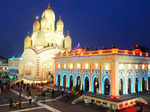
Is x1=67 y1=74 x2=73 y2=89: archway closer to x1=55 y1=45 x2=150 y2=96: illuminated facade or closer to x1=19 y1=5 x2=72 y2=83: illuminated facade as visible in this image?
x1=55 y1=45 x2=150 y2=96: illuminated facade

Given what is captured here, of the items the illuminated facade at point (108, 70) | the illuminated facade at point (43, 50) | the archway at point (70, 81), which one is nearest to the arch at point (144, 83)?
the illuminated facade at point (108, 70)

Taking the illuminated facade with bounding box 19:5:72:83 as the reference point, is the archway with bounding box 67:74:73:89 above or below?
below

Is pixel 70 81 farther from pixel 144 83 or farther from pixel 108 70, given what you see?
pixel 144 83

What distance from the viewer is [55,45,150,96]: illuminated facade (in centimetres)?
2376

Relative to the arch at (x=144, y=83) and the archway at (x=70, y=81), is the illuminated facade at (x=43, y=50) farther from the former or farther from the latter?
the arch at (x=144, y=83)

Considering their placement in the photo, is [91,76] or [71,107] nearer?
[71,107]

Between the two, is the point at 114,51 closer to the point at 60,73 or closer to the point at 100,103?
the point at 100,103

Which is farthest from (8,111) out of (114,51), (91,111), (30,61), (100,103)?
(30,61)

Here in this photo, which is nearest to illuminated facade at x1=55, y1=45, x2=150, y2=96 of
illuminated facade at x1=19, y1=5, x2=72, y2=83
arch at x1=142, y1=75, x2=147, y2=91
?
arch at x1=142, y1=75, x2=147, y2=91

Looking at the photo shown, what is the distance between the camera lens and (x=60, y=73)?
115 ft

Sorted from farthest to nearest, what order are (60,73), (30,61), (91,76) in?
(30,61) < (60,73) < (91,76)

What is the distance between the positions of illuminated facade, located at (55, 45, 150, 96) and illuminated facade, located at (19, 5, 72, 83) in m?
8.14

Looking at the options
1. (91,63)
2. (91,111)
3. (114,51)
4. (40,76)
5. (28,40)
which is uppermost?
(28,40)

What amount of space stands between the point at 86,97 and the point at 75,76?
6.95m
